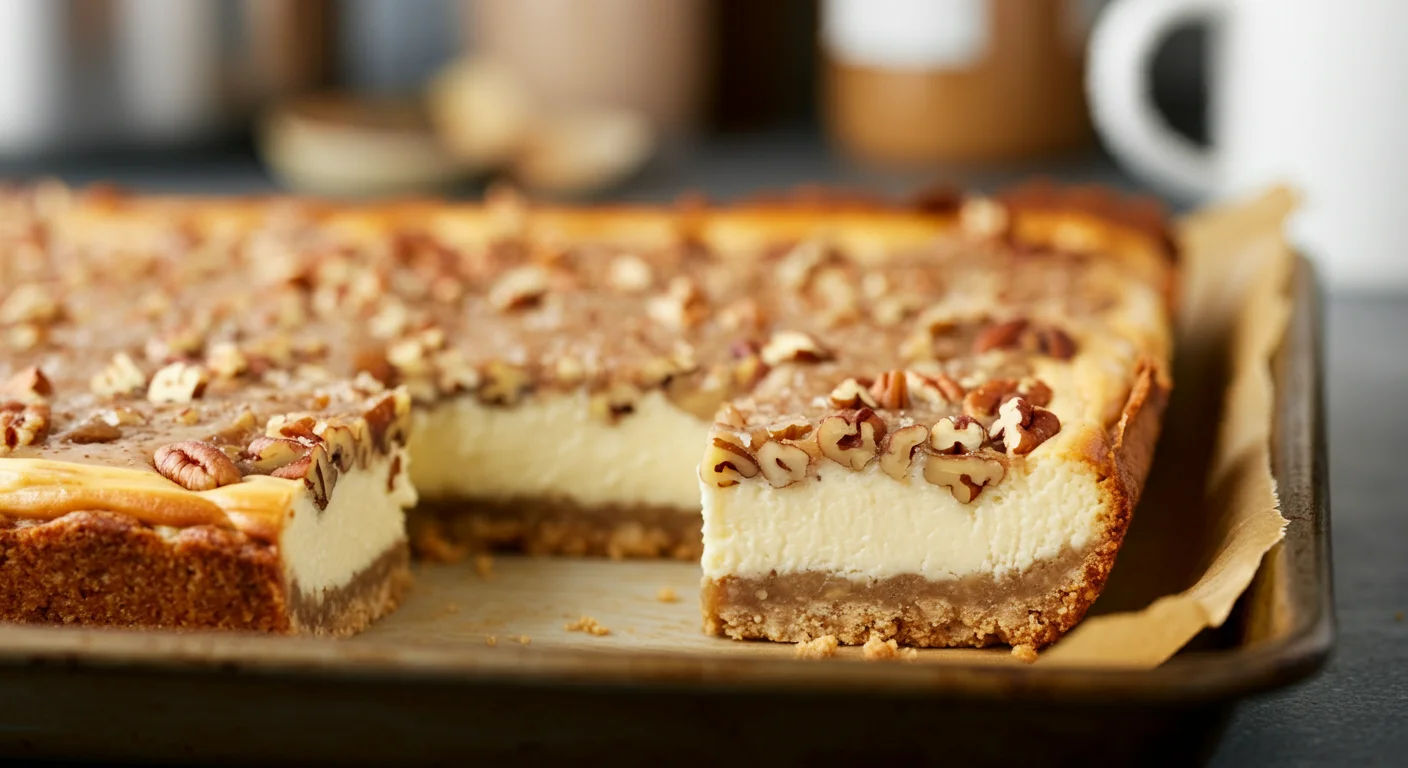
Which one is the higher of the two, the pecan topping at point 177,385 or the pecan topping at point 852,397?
the pecan topping at point 852,397

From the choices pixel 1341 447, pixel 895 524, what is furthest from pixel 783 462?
pixel 1341 447

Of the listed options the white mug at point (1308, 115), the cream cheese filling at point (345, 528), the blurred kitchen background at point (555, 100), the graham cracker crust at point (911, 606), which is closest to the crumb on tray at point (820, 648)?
the graham cracker crust at point (911, 606)

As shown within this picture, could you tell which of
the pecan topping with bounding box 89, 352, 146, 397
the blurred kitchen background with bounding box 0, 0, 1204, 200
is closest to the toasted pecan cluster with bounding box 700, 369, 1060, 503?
the pecan topping with bounding box 89, 352, 146, 397

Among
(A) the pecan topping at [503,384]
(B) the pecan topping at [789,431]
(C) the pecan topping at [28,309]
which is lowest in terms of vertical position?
(A) the pecan topping at [503,384]

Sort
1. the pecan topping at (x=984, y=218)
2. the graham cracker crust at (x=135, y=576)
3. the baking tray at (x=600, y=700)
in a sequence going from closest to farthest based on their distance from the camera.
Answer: the baking tray at (x=600, y=700), the graham cracker crust at (x=135, y=576), the pecan topping at (x=984, y=218)

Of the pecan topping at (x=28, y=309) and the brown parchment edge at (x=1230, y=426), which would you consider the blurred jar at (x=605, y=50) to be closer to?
the brown parchment edge at (x=1230, y=426)

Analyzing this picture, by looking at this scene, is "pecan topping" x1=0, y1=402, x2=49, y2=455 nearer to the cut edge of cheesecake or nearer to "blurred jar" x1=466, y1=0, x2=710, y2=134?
the cut edge of cheesecake

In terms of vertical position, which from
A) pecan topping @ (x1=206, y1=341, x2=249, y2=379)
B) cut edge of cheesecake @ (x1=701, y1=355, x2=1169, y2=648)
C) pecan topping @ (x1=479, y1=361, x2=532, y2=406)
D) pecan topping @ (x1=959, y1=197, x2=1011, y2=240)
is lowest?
cut edge of cheesecake @ (x1=701, y1=355, x2=1169, y2=648)
